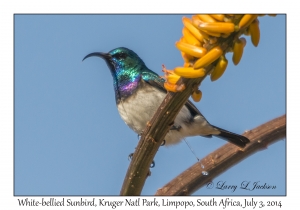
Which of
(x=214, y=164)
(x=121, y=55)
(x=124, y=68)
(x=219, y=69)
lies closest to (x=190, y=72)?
(x=219, y=69)

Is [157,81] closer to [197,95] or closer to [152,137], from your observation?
[152,137]

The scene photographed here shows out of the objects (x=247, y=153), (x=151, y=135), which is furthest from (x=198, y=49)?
(x=247, y=153)

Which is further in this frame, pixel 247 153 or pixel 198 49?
pixel 247 153

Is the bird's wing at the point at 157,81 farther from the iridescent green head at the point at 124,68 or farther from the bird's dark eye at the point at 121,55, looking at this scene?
the bird's dark eye at the point at 121,55

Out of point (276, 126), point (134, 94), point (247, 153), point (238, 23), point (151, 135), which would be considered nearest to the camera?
point (238, 23)
